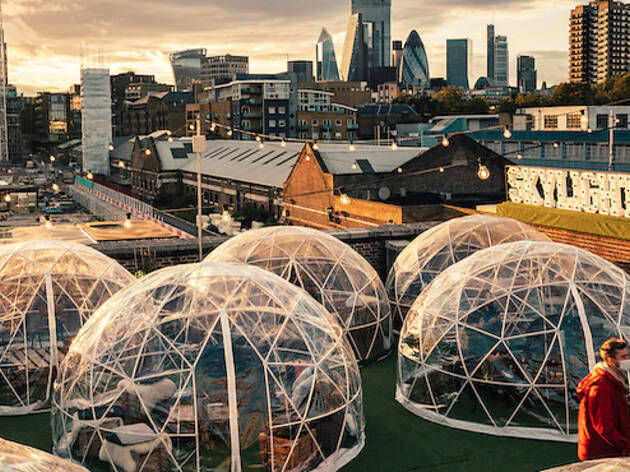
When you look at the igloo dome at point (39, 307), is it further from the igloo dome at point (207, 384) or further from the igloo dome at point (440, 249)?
the igloo dome at point (440, 249)

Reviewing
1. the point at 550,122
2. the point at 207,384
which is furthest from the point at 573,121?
the point at 207,384

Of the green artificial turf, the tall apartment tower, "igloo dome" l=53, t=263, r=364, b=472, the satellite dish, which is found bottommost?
the green artificial turf

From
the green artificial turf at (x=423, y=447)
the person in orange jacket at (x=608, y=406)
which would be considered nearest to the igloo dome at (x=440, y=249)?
the green artificial turf at (x=423, y=447)

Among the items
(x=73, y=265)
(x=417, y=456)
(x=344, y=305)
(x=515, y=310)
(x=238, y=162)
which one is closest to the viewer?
(x=417, y=456)

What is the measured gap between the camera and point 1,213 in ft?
262

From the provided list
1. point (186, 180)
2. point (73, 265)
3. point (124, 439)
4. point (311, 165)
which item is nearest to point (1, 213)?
point (186, 180)

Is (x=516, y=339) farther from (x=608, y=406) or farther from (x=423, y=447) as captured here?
(x=608, y=406)

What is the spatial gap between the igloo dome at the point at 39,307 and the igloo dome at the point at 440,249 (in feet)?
21.0

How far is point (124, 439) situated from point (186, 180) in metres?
61.8

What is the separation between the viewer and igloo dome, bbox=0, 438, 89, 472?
4.93 m

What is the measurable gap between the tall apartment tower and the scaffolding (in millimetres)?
131488

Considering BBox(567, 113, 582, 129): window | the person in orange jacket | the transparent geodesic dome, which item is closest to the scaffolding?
BBox(567, 113, 582, 129): window

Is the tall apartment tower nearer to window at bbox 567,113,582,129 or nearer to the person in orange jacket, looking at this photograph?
window at bbox 567,113,582,129

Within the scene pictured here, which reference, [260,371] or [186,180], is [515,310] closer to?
[260,371]
